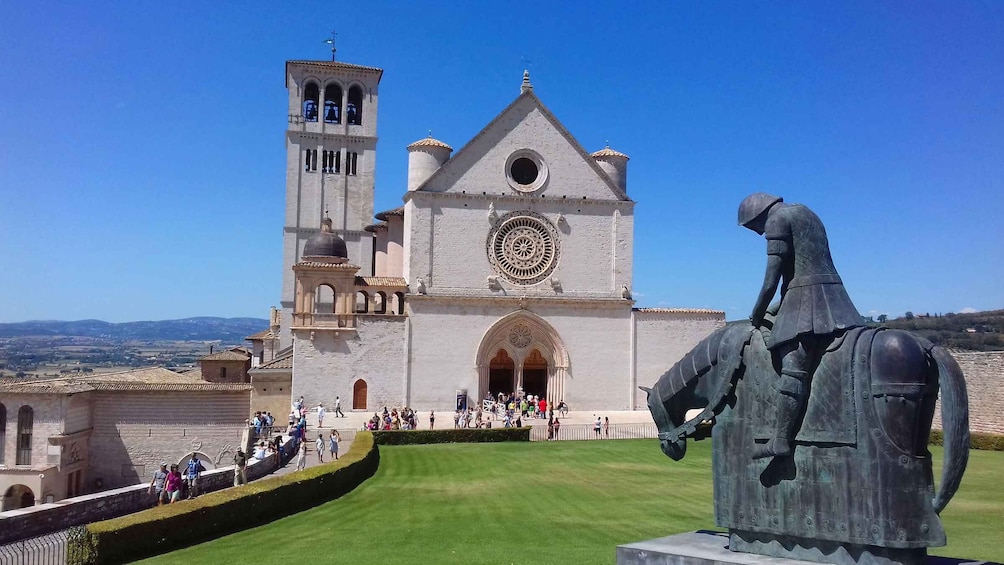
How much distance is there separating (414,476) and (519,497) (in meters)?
5.44

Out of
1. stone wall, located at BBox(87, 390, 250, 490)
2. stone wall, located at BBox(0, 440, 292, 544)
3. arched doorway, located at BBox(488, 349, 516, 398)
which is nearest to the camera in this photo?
stone wall, located at BBox(0, 440, 292, 544)

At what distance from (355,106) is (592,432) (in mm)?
32335

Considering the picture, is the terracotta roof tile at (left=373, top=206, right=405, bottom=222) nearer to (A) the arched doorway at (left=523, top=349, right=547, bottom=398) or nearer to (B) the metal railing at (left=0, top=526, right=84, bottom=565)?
(A) the arched doorway at (left=523, top=349, right=547, bottom=398)

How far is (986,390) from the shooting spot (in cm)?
3769

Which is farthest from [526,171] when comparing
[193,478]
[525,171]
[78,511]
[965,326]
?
[965,326]

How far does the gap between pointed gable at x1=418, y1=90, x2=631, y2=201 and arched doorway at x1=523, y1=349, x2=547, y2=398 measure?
9.28 m

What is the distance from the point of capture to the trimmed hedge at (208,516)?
15102 mm

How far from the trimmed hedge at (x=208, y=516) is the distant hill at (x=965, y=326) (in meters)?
77.9

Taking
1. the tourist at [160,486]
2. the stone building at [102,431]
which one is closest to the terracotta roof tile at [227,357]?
the stone building at [102,431]

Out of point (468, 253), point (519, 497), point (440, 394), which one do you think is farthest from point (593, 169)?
point (519, 497)

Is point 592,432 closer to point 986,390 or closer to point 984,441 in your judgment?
point 984,441

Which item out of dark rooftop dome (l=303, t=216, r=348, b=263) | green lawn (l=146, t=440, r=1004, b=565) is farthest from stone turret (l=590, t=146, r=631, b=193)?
green lawn (l=146, t=440, r=1004, b=565)

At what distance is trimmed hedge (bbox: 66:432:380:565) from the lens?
15.1 meters

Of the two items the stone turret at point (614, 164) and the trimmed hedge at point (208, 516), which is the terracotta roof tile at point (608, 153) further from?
the trimmed hedge at point (208, 516)
